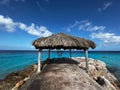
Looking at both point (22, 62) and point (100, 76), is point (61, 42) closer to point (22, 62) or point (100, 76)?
point (100, 76)

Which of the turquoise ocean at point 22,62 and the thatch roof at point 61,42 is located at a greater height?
the thatch roof at point 61,42

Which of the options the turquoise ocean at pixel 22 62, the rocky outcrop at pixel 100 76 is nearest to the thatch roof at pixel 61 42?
the rocky outcrop at pixel 100 76

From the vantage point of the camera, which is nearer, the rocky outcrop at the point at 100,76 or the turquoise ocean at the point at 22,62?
the rocky outcrop at the point at 100,76

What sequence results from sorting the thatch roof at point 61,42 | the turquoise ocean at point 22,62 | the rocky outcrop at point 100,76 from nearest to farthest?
the thatch roof at point 61,42, the rocky outcrop at point 100,76, the turquoise ocean at point 22,62

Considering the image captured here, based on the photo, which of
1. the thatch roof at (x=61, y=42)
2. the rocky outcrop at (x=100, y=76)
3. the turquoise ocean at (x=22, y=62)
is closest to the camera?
the thatch roof at (x=61, y=42)

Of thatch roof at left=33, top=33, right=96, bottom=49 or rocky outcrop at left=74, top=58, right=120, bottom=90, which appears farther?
rocky outcrop at left=74, top=58, right=120, bottom=90

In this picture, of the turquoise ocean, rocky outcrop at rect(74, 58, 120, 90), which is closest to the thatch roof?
rocky outcrop at rect(74, 58, 120, 90)

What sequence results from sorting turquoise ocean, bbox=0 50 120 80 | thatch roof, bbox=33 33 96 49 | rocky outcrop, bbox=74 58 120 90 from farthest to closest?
turquoise ocean, bbox=0 50 120 80
rocky outcrop, bbox=74 58 120 90
thatch roof, bbox=33 33 96 49

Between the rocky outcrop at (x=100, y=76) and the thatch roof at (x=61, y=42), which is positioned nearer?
the thatch roof at (x=61, y=42)

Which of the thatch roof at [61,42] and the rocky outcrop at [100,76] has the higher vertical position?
the thatch roof at [61,42]

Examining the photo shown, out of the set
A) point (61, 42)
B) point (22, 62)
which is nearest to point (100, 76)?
point (61, 42)

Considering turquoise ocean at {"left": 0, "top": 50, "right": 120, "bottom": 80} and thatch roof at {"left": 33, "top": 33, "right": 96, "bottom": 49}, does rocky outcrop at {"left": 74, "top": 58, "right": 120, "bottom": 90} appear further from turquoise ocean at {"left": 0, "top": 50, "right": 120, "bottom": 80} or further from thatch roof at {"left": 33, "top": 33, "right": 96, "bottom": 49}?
turquoise ocean at {"left": 0, "top": 50, "right": 120, "bottom": 80}

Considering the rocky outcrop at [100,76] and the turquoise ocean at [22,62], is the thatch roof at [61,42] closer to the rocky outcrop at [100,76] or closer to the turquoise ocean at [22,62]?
the rocky outcrop at [100,76]

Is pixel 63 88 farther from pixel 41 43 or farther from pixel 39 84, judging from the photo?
pixel 41 43
